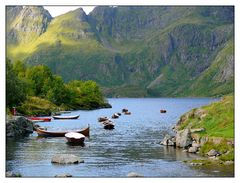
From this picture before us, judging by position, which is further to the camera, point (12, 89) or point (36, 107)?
point (36, 107)

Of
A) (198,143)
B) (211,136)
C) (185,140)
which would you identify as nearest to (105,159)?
(198,143)

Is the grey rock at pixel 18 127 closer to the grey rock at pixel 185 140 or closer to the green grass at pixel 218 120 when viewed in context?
the green grass at pixel 218 120

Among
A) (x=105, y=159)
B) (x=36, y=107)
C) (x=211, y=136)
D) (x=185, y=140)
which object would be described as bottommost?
(x=105, y=159)

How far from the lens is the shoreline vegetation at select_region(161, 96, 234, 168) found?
52.1 metres

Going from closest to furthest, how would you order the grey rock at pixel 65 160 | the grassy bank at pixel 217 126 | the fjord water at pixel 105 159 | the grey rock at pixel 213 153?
the fjord water at pixel 105 159, the grey rock at pixel 65 160, the grassy bank at pixel 217 126, the grey rock at pixel 213 153

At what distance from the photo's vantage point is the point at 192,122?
81.8 m

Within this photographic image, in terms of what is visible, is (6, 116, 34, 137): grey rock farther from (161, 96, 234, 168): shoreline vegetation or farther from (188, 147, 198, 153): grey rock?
(188, 147, 198, 153): grey rock

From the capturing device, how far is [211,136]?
59438 millimetres

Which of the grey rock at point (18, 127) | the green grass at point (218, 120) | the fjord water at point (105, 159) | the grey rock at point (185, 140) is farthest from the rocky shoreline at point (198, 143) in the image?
the grey rock at point (18, 127)

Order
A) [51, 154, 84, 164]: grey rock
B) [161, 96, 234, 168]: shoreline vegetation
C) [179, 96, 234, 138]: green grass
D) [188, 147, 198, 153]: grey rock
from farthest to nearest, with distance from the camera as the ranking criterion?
[179, 96, 234, 138]: green grass < [188, 147, 198, 153]: grey rock < [161, 96, 234, 168]: shoreline vegetation < [51, 154, 84, 164]: grey rock

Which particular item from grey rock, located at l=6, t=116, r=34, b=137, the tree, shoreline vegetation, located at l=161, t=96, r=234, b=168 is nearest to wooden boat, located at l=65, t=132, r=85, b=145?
shoreline vegetation, located at l=161, t=96, r=234, b=168

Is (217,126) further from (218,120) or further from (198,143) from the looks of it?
(198,143)

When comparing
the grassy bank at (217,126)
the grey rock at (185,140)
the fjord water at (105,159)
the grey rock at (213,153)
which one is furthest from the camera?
the grey rock at (185,140)

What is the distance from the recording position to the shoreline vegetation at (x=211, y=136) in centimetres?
5206
